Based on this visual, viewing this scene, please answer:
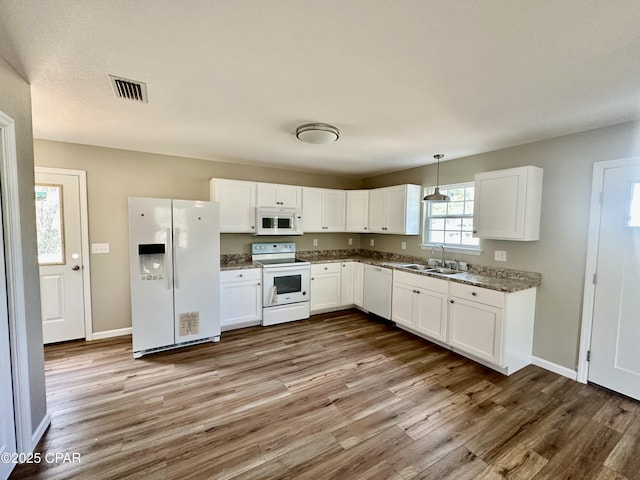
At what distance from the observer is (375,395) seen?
7.93 feet

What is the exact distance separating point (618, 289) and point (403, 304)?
2068 mm

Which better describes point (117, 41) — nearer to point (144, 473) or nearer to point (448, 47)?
point (448, 47)

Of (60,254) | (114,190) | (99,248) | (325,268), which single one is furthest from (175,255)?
(325,268)

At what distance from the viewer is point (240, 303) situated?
378cm

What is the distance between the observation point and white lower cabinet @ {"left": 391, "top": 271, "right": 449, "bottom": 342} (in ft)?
10.7

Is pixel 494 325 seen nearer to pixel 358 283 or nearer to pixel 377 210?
pixel 358 283

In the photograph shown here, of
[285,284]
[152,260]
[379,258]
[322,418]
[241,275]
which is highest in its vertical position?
[152,260]

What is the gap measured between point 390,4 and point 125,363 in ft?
12.2

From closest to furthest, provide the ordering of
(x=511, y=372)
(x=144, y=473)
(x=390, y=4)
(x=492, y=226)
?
(x=390, y=4), (x=144, y=473), (x=511, y=372), (x=492, y=226)

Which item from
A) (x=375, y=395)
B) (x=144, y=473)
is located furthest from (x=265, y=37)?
(x=375, y=395)

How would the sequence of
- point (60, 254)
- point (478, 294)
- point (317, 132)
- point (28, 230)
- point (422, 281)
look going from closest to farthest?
point (28, 230) → point (317, 132) → point (478, 294) → point (60, 254) → point (422, 281)

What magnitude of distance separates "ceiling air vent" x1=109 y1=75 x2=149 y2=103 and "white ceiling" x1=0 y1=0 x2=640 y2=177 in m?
Answer: 0.06

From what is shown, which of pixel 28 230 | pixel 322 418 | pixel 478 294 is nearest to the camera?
pixel 28 230

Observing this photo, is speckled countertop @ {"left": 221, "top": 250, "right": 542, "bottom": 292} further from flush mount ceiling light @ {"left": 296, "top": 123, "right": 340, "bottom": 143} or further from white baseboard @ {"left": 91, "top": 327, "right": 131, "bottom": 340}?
flush mount ceiling light @ {"left": 296, "top": 123, "right": 340, "bottom": 143}
